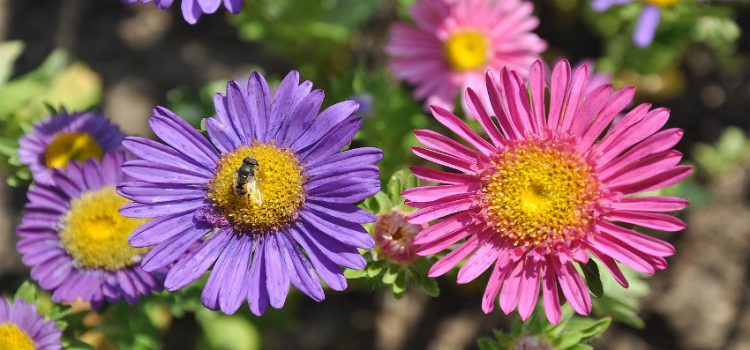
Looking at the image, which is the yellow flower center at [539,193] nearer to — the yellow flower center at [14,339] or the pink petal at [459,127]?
the pink petal at [459,127]

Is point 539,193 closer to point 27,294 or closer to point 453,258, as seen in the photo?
point 453,258

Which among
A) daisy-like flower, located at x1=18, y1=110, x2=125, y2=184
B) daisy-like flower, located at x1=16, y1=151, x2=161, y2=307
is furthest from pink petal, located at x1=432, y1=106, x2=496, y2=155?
daisy-like flower, located at x1=18, y1=110, x2=125, y2=184

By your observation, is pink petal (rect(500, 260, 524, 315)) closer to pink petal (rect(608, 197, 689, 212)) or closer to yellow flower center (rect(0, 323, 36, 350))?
pink petal (rect(608, 197, 689, 212))

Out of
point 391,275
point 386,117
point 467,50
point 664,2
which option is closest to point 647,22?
point 664,2

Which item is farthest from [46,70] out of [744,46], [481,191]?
[744,46]

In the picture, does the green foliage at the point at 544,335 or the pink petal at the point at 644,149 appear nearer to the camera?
the pink petal at the point at 644,149

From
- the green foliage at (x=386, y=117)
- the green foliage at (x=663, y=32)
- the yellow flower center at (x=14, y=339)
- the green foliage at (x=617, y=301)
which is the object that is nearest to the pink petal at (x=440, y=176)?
the green foliage at (x=617, y=301)
